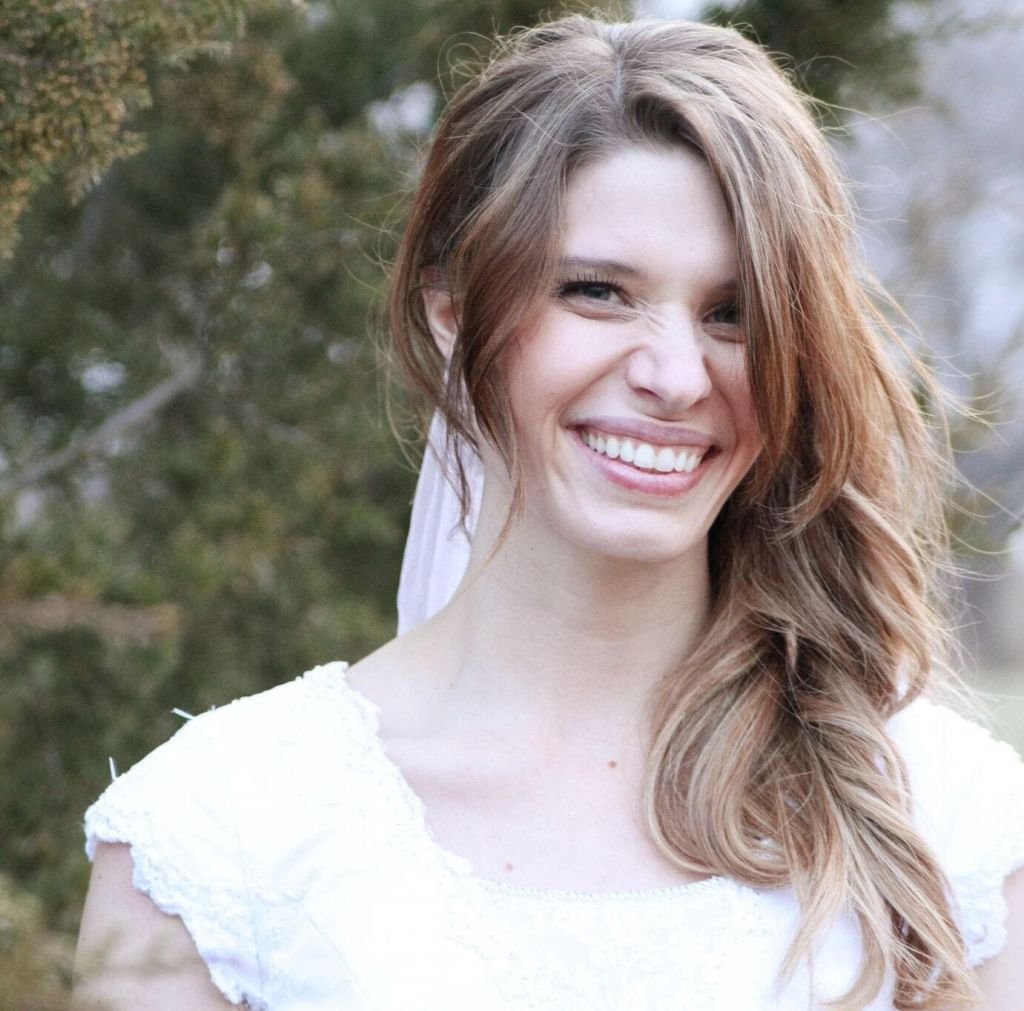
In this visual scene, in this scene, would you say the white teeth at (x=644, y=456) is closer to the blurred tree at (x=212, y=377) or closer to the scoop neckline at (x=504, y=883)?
the scoop neckline at (x=504, y=883)

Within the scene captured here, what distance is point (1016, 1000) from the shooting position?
187 centimetres

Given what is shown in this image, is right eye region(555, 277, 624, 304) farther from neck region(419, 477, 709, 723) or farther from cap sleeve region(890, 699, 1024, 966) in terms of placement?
cap sleeve region(890, 699, 1024, 966)

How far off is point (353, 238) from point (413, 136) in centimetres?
28

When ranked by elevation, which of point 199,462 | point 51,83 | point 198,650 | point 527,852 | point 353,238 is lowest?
point 198,650

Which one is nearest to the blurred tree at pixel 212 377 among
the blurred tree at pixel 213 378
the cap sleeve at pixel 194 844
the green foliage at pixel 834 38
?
the blurred tree at pixel 213 378

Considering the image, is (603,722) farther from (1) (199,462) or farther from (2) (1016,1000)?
(1) (199,462)

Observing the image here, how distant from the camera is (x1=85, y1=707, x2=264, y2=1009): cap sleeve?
1.84 metres

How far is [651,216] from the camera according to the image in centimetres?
188

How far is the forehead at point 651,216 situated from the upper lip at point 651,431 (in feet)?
0.54

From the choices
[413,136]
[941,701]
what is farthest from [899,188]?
[941,701]

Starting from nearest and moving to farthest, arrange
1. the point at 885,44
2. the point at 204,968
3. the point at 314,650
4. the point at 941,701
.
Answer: the point at 204,968, the point at 941,701, the point at 885,44, the point at 314,650

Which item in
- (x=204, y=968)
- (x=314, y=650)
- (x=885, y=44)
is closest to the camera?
(x=204, y=968)

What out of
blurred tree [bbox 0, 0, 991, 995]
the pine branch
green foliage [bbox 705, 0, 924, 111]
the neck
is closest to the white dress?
the neck

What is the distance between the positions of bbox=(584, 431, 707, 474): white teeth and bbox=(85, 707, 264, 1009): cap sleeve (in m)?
0.55
